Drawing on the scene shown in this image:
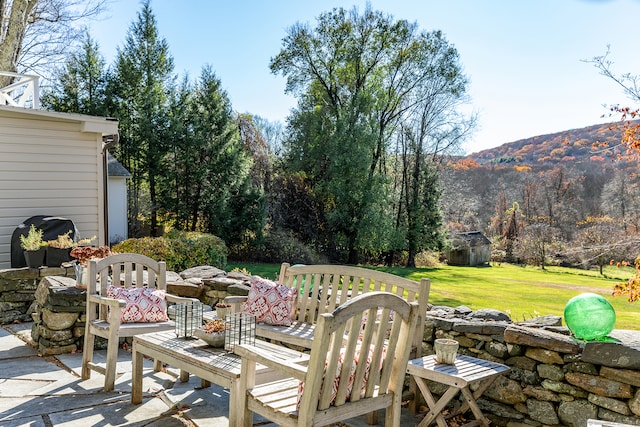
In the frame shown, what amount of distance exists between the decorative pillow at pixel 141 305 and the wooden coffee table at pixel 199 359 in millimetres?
493

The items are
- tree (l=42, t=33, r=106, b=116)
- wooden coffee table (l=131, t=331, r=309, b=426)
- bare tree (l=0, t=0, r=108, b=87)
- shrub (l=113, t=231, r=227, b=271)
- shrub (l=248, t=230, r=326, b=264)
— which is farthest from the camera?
tree (l=42, t=33, r=106, b=116)

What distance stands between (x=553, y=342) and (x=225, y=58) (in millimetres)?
15402

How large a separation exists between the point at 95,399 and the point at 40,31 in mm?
15060

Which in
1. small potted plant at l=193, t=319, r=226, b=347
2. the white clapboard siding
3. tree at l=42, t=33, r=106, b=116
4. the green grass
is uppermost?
tree at l=42, t=33, r=106, b=116

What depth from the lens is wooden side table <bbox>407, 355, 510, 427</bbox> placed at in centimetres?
284

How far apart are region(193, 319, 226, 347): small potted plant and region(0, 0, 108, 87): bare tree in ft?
41.8

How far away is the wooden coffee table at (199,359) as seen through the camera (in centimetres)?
256

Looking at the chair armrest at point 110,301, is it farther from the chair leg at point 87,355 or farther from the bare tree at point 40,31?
the bare tree at point 40,31

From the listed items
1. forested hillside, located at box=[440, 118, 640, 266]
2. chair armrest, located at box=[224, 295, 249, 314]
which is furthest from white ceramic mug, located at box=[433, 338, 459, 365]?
forested hillside, located at box=[440, 118, 640, 266]

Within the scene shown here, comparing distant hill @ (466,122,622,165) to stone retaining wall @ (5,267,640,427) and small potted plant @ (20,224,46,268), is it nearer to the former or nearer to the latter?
stone retaining wall @ (5,267,640,427)

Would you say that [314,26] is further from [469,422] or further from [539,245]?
[469,422]

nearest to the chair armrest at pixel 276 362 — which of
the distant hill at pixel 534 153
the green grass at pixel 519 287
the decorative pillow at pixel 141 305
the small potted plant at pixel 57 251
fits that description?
the decorative pillow at pixel 141 305

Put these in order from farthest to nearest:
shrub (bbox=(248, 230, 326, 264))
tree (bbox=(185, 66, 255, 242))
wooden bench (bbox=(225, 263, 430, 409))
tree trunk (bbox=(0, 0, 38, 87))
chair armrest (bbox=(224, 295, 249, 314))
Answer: tree (bbox=(185, 66, 255, 242)), shrub (bbox=(248, 230, 326, 264)), tree trunk (bbox=(0, 0, 38, 87)), chair armrest (bbox=(224, 295, 249, 314)), wooden bench (bbox=(225, 263, 430, 409))

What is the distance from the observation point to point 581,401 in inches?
117
